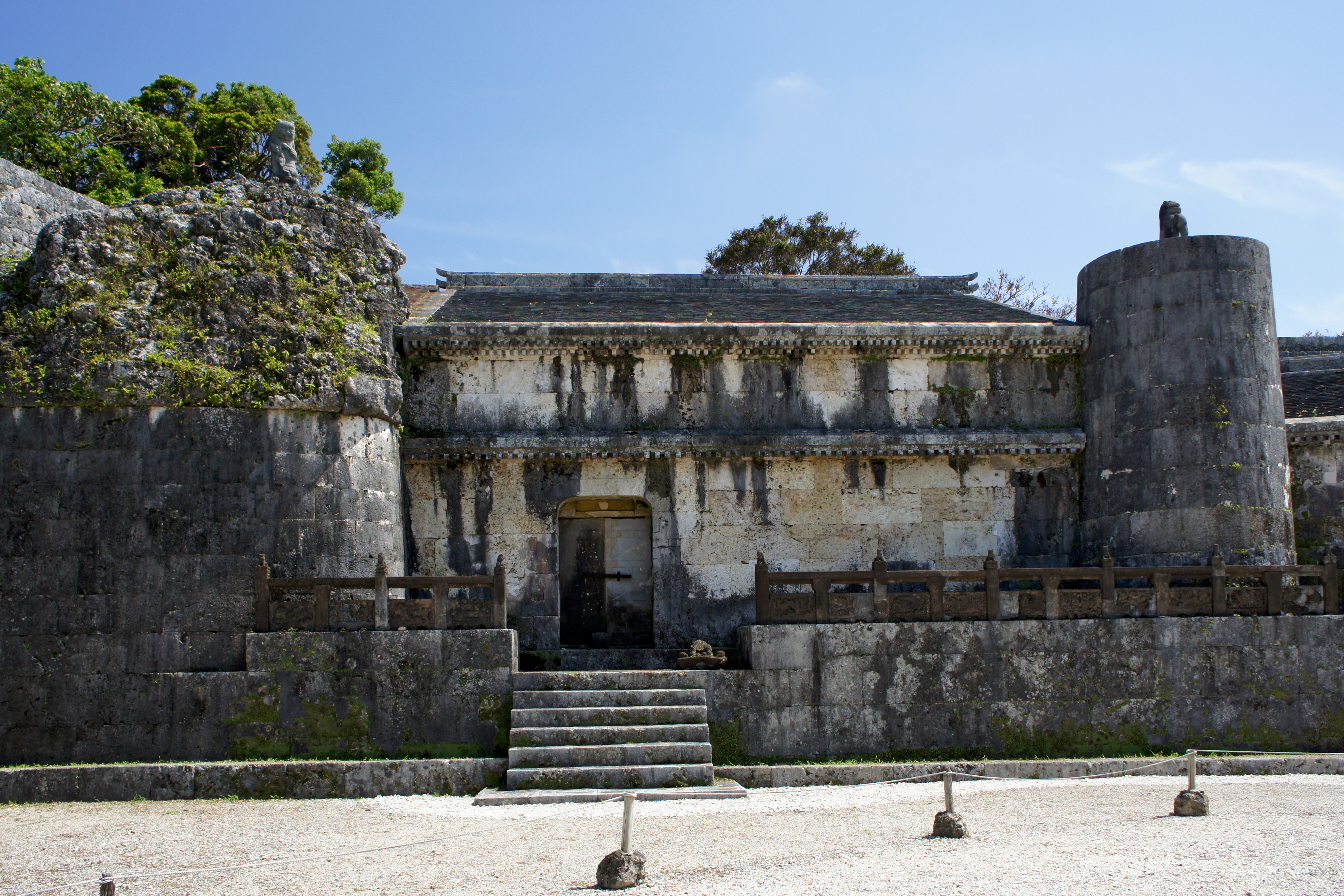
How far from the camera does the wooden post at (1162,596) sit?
1495 centimetres

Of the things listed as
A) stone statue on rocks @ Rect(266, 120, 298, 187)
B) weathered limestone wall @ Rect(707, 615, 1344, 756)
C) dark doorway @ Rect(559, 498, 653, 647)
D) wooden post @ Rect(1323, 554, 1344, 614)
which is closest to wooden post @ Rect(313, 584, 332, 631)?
dark doorway @ Rect(559, 498, 653, 647)

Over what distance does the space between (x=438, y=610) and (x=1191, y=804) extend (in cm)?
932

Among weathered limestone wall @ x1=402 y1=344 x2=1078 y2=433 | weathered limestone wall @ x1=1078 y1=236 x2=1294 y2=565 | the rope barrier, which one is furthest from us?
weathered limestone wall @ x1=402 y1=344 x2=1078 y2=433

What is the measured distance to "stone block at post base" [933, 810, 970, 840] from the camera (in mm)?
9461

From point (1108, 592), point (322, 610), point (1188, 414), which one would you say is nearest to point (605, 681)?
point (322, 610)

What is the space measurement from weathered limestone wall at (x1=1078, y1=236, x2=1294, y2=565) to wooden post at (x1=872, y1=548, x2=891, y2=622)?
16.0ft

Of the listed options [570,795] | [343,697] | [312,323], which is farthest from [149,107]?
[570,795]

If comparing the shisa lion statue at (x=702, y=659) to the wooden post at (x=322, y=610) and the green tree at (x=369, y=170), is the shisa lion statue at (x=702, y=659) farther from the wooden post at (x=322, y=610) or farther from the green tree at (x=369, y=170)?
the green tree at (x=369, y=170)

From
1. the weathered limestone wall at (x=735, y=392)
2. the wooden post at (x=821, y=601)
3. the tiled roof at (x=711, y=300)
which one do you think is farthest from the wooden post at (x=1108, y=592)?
the tiled roof at (x=711, y=300)

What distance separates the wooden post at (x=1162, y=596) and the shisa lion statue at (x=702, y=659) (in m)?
6.45

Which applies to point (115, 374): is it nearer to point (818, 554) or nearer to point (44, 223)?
point (44, 223)

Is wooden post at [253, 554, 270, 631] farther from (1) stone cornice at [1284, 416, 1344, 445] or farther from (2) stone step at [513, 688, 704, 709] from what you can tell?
(1) stone cornice at [1284, 416, 1344, 445]

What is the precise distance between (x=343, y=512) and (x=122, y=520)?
288 cm

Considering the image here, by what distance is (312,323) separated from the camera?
1488cm
